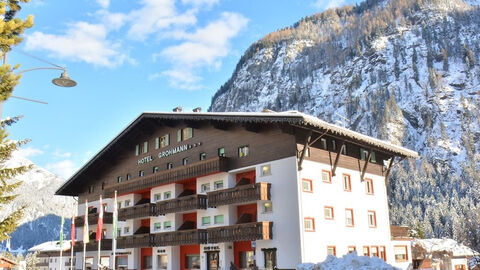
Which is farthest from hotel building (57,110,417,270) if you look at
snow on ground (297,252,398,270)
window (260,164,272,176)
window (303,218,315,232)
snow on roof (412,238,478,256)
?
snow on ground (297,252,398,270)

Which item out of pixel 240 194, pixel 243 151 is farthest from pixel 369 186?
pixel 240 194

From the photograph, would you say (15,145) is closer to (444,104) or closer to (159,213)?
(159,213)

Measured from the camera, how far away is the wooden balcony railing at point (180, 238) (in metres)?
37.2

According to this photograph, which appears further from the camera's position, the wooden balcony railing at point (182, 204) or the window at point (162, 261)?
the window at point (162, 261)

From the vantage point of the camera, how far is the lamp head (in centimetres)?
1602

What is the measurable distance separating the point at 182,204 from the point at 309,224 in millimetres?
11045

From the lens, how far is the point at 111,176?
5175 centimetres

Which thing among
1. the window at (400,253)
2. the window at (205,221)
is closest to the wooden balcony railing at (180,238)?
the window at (205,221)

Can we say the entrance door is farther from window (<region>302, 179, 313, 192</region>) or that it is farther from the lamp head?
the lamp head

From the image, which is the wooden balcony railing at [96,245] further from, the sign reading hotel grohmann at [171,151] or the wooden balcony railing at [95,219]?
the sign reading hotel grohmann at [171,151]

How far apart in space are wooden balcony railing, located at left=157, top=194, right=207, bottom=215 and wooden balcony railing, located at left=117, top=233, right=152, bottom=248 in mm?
2689

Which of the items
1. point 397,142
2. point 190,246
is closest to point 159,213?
point 190,246

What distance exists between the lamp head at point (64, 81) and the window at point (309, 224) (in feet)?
68.5

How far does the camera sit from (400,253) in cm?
4269
